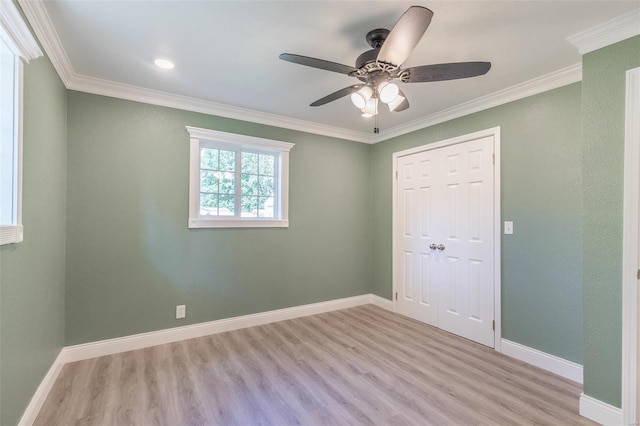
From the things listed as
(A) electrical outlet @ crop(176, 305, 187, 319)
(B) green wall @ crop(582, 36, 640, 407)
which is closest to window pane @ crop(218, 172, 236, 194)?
(A) electrical outlet @ crop(176, 305, 187, 319)

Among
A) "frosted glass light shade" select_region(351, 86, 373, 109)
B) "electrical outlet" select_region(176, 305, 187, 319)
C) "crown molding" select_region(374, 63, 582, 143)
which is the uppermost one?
"crown molding" select_region(374, 63, 582, 143)

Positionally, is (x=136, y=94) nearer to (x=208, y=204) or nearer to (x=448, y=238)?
(x=208, y=204)

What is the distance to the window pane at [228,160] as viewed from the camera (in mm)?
3348

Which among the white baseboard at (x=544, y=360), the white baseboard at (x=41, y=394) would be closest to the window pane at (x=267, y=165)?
the white baseboard at (x=41, y=394)

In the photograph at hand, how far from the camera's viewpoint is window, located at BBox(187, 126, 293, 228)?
10.3ft

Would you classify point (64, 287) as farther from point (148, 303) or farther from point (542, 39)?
point (542, 39)

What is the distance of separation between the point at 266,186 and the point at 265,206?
0.83 ft

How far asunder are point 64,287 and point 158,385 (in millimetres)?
1250

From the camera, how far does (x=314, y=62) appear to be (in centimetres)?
170

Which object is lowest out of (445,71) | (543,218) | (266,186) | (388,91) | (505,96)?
(543,218)

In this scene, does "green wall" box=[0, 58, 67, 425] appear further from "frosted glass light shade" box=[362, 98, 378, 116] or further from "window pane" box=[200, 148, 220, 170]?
"frosted glass light shade" box=[362, 98, 378, 116]

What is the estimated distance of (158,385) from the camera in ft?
7.33

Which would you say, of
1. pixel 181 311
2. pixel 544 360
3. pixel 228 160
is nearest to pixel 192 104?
pixel 228 160

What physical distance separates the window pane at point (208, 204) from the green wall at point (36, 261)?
116cm
